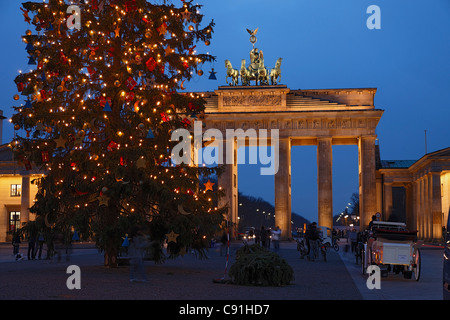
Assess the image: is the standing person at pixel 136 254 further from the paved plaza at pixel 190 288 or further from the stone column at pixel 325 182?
the stone column at pixel 325 182

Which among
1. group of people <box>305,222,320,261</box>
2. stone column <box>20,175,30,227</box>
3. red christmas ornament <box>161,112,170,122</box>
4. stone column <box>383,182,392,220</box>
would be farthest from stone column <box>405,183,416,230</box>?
red christmas ornament <box>161,112,170,122</box>

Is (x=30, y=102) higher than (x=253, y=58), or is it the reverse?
(x=253, y=58)

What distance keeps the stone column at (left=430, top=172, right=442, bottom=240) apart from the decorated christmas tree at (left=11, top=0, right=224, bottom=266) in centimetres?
4503

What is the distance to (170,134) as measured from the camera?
83.6 ft

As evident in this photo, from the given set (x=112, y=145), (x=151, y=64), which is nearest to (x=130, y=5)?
(x=151, y=64)

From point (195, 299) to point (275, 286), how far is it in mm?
4224

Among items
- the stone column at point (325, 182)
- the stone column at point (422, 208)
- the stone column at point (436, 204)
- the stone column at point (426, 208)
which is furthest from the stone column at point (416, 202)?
the stone column at point (436, 204)

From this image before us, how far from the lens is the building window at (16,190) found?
8178cm

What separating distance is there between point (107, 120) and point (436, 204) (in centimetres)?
4879

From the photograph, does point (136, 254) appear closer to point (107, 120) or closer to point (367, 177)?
point (107, 120)

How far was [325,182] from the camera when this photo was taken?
2975 inches

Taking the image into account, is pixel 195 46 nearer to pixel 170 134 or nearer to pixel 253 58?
pixel 170 134
